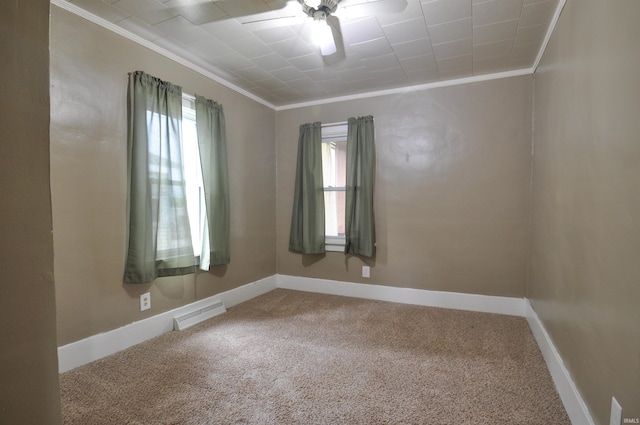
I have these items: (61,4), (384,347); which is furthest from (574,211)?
(61,4)

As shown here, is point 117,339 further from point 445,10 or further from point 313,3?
point 445,10

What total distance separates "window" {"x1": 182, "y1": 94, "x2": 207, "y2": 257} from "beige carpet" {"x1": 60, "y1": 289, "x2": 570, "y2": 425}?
2.89 ft

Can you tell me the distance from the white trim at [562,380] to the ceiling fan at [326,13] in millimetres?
2145

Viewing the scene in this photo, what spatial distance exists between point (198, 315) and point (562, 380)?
2628mm

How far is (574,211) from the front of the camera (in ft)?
5.14

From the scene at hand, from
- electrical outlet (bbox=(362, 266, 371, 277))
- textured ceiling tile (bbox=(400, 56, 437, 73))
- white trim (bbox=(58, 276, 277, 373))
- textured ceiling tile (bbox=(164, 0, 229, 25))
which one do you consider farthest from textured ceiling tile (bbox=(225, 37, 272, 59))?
electrical outlet (bbox=(362, 266, 371, 277))

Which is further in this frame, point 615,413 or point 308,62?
point 308,62

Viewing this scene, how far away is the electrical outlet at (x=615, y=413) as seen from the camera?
3.41 feet

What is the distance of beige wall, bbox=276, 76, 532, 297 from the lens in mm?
2900

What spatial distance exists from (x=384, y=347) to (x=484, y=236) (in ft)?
5.17

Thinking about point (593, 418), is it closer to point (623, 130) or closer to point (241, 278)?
point (623, 130)

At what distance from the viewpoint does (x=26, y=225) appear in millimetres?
622

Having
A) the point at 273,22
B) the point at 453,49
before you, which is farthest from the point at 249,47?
the point at 453,49

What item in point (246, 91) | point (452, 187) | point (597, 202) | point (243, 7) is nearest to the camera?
point (597, 202)
